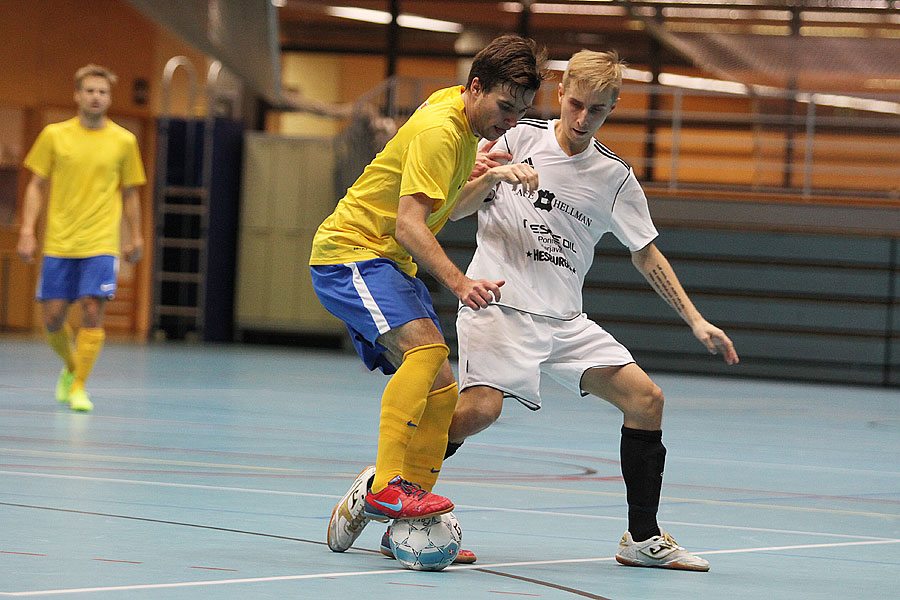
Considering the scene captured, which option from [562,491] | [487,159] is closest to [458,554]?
[487,159]

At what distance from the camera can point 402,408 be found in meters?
3.80

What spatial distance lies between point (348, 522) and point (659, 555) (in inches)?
35.4

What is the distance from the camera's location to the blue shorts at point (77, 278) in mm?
8242

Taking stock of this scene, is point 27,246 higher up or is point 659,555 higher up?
point 27,246

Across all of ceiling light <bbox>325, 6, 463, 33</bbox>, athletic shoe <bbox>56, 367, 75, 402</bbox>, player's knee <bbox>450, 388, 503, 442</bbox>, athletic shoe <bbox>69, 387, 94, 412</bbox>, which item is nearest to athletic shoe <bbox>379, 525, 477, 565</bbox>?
player's knee <bbox>450, 388, 503, 442</bbox>

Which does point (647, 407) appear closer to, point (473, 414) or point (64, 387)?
point (473, 414)

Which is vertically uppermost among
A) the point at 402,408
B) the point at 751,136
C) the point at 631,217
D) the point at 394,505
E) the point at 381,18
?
the point at 381,18

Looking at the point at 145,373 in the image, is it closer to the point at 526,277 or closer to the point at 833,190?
the point at 526,277

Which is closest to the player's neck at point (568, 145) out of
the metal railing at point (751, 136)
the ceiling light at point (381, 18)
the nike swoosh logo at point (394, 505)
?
the nike swoosh logo at point (394, 505)

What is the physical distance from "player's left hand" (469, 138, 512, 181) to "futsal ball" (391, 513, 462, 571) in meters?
1.10

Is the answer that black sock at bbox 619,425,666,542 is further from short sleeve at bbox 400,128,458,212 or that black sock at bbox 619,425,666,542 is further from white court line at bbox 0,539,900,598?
short sleeve at bbox 400,128,458,212

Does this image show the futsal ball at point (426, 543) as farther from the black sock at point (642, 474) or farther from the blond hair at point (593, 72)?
the blond hair at point (593, 72)

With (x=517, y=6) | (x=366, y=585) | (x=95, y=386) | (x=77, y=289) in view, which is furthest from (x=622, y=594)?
(x=517, y=6)

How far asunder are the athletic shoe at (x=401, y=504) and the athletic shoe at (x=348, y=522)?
0.07m
